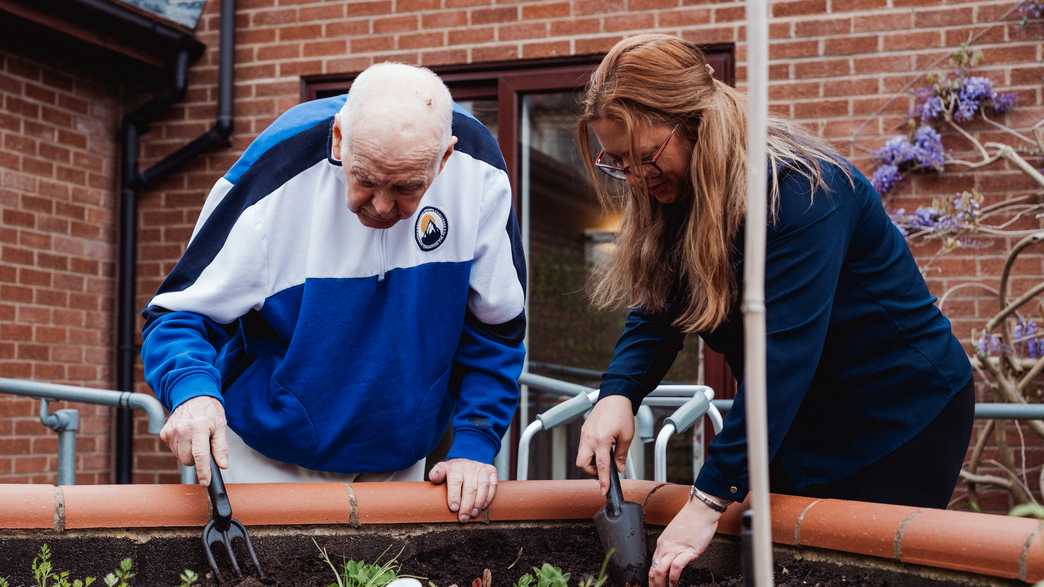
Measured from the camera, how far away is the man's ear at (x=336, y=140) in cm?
195

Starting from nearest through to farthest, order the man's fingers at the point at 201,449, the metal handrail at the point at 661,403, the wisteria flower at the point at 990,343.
Answer: the man's fingers at the point at 201,449 < the metal handrail at the point at 661,403 < the wisteria flower at the point at 990,343

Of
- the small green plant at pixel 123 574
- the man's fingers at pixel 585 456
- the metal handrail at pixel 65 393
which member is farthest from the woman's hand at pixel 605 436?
the metal handrail at pixel 65 393

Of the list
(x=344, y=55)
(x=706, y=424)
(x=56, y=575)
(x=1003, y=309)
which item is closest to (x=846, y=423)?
(x=56, y=575)

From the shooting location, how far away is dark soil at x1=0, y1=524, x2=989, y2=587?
1.80 m

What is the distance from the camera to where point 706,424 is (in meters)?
4.79

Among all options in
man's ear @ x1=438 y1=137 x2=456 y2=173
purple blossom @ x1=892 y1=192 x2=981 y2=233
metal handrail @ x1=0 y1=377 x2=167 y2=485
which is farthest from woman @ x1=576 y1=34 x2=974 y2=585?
purple blossom @ x1=892 y1=192 x2=981 y2=233

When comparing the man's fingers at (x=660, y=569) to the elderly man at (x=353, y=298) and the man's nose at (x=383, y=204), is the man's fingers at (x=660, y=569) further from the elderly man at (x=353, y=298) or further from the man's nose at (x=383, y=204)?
the man's nose at (x=383, y=204)

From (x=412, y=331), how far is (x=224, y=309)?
330 millimetres

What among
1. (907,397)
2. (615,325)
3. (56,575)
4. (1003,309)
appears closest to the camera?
(56,575)

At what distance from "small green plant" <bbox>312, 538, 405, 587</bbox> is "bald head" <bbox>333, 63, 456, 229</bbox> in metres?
0.57

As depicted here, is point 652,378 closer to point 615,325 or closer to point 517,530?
point 517,530

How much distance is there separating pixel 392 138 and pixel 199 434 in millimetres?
551

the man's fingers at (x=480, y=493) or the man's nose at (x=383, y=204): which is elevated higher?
the man's nose at (x=383, y=204)

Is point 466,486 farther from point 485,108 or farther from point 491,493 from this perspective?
Answer: point 485,108
